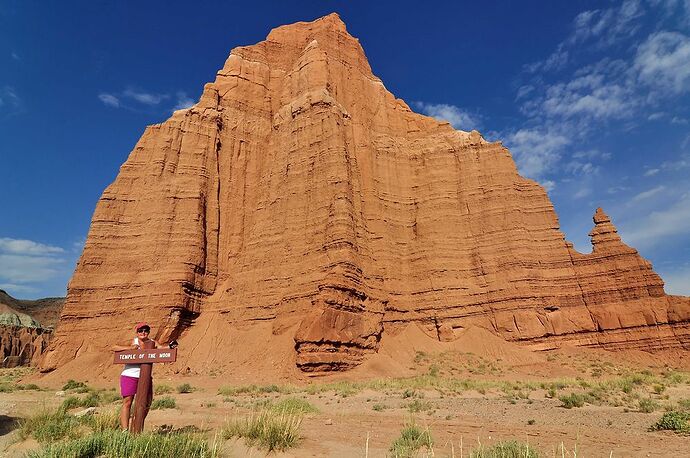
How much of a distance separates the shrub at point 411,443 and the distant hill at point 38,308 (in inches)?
4238

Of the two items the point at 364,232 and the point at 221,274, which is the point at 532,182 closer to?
the point at 364,232

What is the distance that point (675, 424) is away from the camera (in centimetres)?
975

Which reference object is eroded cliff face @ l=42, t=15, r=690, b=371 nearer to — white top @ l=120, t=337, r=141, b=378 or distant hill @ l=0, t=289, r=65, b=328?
white top @ l=120, t=337, r=141, b=378

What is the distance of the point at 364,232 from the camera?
41.2 metres

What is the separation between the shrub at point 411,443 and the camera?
763 centimetres

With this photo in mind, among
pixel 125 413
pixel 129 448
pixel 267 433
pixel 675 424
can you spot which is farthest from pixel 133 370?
pixel 675 424

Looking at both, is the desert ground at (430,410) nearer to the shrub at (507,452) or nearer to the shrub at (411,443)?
the shrub at (411,443)

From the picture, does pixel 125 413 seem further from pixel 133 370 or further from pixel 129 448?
pixel 129 448

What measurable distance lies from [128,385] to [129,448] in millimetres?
1718

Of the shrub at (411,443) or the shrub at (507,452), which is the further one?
the shrub at (411,443)

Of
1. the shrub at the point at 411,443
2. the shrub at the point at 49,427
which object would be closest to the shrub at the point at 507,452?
the shrub at the point at 411,443

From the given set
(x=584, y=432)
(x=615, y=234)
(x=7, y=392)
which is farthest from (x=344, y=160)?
(x=584, y=432)

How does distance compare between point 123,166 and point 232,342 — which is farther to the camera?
point 123,166

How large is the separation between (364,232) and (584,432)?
104 ft
